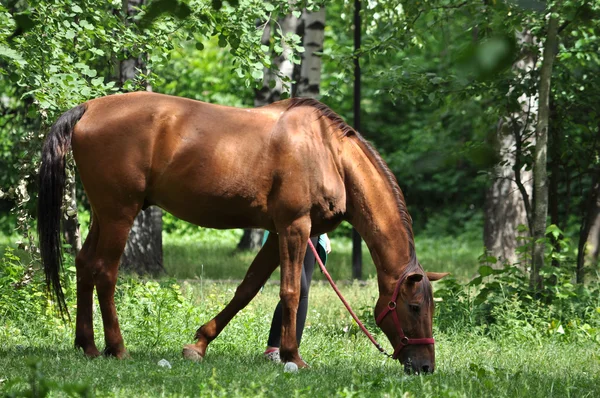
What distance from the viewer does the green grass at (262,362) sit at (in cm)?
431

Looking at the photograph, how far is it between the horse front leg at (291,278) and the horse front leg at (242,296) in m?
0.40

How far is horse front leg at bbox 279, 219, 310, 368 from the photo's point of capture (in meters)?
5.43

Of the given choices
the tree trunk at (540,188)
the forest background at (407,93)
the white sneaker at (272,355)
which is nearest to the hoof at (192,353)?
the white sneaker at (272,355)

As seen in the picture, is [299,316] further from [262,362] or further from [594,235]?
[594,235]

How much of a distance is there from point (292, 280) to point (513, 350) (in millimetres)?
2344

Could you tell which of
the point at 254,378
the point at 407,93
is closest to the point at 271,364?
the point at 254,378

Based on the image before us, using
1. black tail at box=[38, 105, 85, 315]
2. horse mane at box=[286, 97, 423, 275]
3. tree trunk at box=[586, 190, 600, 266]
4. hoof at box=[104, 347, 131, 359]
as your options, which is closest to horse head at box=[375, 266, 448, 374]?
horse mane at box=[286, 97, 423, 275]

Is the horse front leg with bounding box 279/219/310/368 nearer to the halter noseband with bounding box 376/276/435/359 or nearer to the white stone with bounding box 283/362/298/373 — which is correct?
the white stone with bounding box 283/362/298/373

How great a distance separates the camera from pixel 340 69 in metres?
9.02

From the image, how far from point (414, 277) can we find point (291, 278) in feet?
2.68

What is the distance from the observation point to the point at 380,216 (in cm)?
557

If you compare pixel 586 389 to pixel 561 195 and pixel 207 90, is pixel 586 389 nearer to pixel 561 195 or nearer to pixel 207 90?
pixel 561 195

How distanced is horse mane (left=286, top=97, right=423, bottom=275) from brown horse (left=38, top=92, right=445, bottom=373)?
0.01 m

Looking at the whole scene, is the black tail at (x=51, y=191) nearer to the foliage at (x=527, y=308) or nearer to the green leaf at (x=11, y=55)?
the green leaf at (x=11, y=55)
